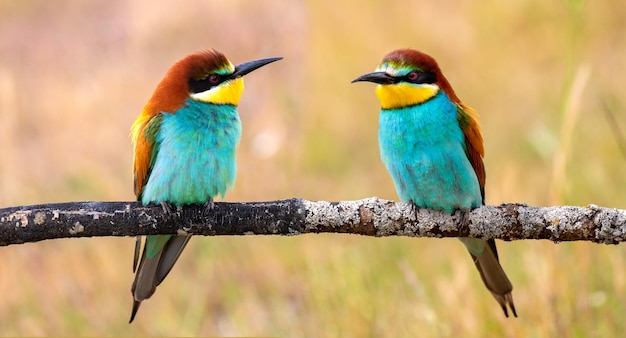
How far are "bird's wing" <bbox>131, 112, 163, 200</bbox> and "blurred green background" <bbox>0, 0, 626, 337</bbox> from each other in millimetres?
799

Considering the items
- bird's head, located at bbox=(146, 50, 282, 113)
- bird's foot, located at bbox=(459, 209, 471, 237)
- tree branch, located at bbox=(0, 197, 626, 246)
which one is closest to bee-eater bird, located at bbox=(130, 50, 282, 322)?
bird's head, located at bbox=(146, 50, 282, 113)

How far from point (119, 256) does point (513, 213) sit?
2536mm

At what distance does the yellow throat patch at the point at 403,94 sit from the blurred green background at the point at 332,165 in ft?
1.20

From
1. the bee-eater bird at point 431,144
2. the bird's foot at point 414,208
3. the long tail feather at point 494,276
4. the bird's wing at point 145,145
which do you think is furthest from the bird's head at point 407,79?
the bird's wing at point 145,145

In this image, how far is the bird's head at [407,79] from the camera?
201 centimetres

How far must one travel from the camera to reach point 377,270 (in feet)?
10.1

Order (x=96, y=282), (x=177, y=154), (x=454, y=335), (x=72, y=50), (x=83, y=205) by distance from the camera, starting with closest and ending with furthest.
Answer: (x=83, y=205)
(x=177, y=154)
(x=454, y=335)
(x=96, y=282)
(x=72, y=50)

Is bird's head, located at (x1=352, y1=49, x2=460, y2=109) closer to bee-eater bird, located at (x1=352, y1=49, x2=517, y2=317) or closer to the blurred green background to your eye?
bee-eater bird, located at (x1=352, y1=49, x2=517, y2=317)

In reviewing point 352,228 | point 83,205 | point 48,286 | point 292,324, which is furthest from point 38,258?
point 352,228

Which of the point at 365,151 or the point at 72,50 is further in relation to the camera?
the point at 72,50

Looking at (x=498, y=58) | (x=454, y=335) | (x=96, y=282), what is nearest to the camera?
(x=454, y=335)

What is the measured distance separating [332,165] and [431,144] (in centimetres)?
235

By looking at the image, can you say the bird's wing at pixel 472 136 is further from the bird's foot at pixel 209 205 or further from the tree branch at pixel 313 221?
the bird's foot at pixel 209 205

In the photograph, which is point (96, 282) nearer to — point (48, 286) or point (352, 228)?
point (48, 286)
